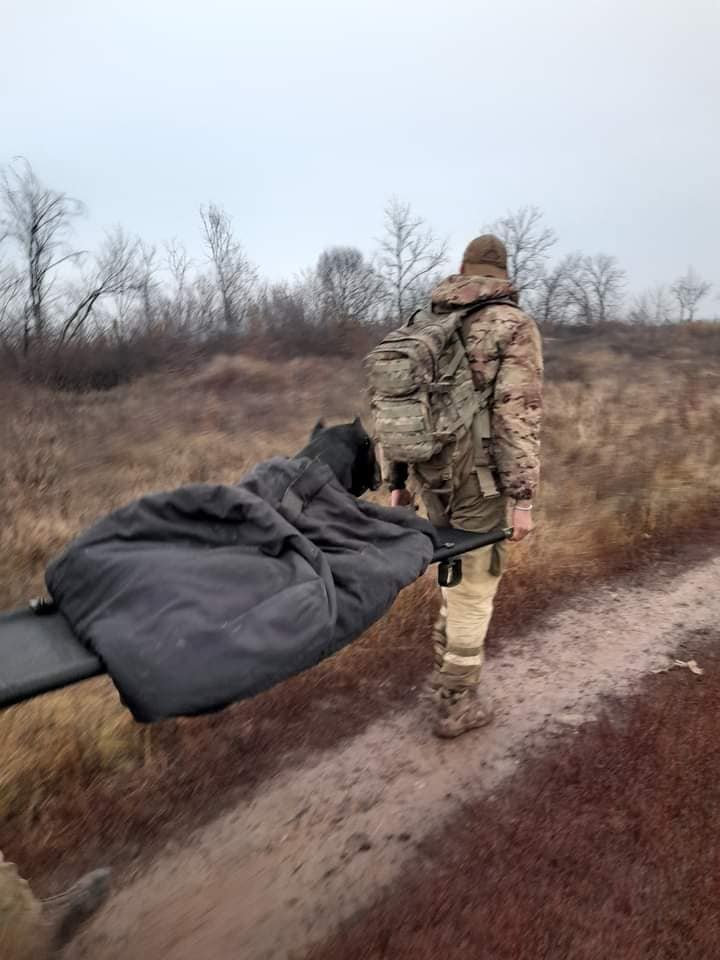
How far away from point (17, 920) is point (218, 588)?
3.37 ft

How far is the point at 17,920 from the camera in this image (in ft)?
6.06

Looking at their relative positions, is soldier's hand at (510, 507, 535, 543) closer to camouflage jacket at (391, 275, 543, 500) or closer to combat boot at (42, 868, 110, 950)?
camouflage jacket at (391, 275, 543, 500)

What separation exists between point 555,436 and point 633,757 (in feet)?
25.7

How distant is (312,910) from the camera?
240cm

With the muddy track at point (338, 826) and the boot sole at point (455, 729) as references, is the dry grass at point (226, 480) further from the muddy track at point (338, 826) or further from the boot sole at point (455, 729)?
the boot sole at point (455, 729)

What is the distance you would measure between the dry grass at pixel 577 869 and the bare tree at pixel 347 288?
19.4 metres

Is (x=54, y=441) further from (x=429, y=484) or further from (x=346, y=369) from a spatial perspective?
(x=346, y=369)

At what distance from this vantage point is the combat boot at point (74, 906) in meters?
2.08

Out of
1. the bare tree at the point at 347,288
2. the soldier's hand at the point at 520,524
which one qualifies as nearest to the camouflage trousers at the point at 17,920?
the soldier's hand at the point at 520,524

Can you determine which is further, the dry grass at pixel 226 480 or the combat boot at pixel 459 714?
the combat boot at pixel 459 714

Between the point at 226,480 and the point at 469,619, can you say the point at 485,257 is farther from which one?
the point at 226,480

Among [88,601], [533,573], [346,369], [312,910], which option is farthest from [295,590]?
[346,369]

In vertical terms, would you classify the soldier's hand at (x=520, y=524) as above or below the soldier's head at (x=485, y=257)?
below

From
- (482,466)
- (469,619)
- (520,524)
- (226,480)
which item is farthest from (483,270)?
(226,480)
